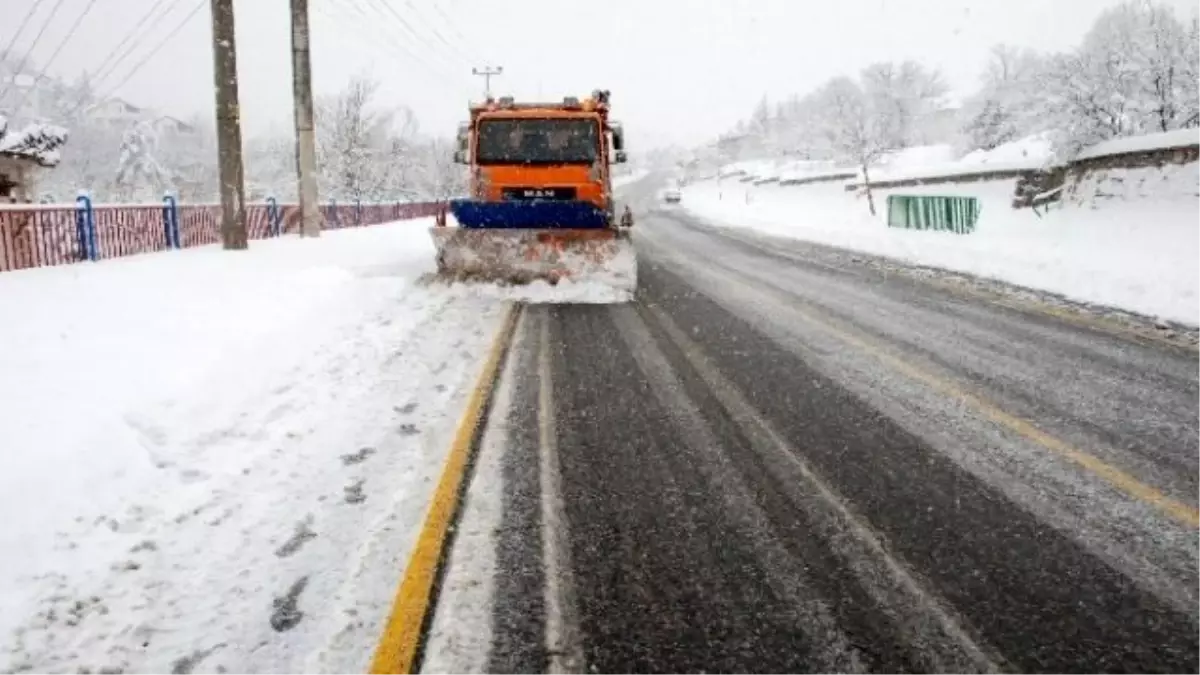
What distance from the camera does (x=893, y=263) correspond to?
15141mm

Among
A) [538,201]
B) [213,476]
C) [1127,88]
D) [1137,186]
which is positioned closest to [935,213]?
[1127,88]

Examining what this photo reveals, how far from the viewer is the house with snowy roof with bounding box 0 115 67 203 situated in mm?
20031

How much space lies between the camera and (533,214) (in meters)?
11.9

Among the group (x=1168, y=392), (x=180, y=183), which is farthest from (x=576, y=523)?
(x=180, y=183)

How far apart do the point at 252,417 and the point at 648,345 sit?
370 cm

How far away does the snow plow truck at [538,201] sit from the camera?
456 inches

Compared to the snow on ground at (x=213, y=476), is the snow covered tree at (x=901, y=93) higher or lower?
higher

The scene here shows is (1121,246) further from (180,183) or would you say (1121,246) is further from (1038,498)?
(180,183)

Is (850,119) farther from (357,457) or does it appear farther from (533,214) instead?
(357,457)

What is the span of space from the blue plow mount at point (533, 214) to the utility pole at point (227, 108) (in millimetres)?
7189

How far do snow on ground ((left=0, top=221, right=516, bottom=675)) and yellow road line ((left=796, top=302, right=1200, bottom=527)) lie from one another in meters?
3.57

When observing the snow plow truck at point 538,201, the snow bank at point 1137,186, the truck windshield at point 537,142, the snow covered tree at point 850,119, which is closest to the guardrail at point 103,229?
the snow plow truck at point 538,201

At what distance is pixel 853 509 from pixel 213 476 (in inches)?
137

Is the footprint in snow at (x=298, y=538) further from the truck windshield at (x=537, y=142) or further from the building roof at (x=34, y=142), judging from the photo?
the building roof at (x=34, y=142)
